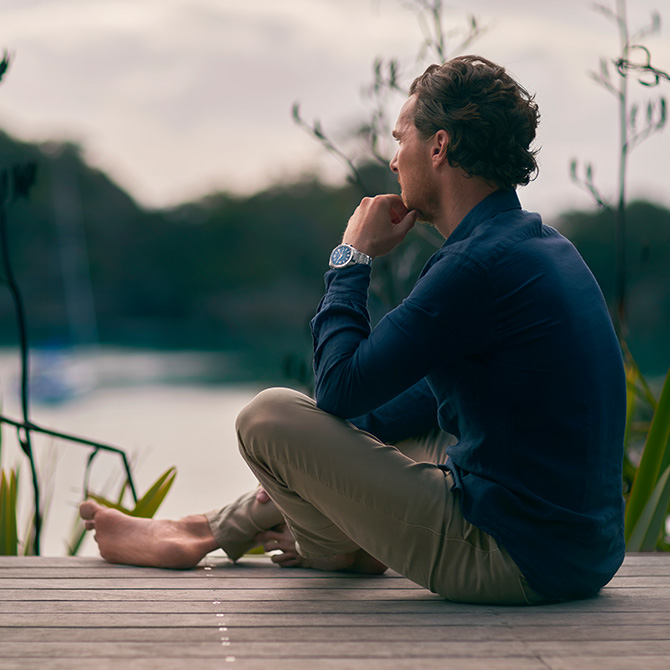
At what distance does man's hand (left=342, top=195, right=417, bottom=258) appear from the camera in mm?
1757

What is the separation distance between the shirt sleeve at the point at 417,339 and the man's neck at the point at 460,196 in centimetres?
17

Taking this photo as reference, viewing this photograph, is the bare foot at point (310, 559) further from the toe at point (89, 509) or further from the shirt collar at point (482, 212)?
the shirt collar at point (482, 212)

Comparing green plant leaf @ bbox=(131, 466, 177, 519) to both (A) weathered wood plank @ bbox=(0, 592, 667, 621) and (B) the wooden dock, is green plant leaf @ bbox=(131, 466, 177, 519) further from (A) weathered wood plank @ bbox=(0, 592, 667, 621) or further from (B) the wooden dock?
(A) weathered wood plank @ bbox=(0, 592, 667, 621)

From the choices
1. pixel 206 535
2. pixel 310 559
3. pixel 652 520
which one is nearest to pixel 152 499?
pixel 206 535

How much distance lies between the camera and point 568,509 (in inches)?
60.2

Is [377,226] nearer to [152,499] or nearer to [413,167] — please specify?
[413,167]

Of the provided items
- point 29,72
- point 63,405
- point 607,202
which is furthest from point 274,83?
point 607,202

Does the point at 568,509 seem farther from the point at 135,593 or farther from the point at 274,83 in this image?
the point at 274,83

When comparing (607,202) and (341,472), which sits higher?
(607,202)

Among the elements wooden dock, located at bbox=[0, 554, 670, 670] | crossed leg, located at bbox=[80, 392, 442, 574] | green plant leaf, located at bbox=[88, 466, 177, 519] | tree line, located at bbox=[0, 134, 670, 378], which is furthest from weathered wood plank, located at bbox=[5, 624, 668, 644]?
tree line, located at bbox=[0, 134, 670, 378]

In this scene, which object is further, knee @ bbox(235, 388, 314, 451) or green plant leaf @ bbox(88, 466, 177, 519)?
green plant leaf @ bbox(88, 466, 177, 519)

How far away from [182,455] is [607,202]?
8.34m

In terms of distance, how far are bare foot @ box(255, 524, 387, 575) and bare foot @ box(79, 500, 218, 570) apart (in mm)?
141

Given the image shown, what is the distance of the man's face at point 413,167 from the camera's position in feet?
5.66
